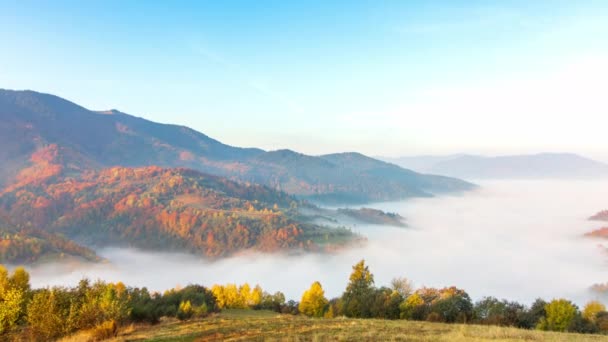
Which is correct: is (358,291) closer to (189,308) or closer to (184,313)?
(189,308)

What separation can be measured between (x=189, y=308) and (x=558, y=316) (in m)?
62.6

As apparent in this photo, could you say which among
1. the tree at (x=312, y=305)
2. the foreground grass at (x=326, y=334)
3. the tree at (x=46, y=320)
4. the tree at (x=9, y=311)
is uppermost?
the foreground grass at (x=326, y=334)

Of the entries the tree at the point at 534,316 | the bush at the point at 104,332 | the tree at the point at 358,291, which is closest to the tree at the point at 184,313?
the bush at the point at 104,332

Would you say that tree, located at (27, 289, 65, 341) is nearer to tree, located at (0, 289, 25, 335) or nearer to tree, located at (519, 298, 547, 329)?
tree, located at (0, 289, 25, 335)

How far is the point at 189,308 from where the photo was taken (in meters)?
66.9

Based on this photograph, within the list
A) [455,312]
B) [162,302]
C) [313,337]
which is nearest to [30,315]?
[313,337]

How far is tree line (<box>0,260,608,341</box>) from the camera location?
34.0 meters

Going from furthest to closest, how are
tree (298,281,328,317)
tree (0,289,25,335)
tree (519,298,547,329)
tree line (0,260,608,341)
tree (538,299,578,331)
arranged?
tree (298,281,328,317), tree (519,298,547,329), tree (538,299,578,331), tree (0,289,25,335), tree line (0,260,608,341)

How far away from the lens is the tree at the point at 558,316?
6350 cm

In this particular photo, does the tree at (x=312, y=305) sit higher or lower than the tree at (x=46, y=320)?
lower

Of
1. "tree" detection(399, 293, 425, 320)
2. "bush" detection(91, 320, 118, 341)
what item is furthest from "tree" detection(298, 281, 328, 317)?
"bush" detection(91, 320, 118, 341)

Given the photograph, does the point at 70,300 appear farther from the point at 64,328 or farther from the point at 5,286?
the point at 5,286

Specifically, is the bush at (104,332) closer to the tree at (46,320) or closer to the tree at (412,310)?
the tree at (46,320)

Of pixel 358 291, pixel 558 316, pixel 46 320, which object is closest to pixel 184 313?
pixel 46 320
